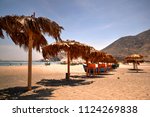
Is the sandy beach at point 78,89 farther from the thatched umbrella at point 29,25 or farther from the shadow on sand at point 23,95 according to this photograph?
the thatched umbrella at point 29,25

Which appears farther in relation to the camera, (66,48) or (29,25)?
(66,48)

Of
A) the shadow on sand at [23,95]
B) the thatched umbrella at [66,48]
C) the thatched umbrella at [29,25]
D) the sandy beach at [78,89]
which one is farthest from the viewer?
the thatched umbrella at [66,48]

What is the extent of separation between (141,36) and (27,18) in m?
168

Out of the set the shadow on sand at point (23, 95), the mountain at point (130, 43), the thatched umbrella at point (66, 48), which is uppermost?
the mountain at point (130, 43)

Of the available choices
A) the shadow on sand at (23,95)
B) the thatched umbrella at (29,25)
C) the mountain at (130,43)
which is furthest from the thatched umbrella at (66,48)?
the mountain at (130,43)

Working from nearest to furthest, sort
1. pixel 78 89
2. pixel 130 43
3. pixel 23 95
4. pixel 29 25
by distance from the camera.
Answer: pixel 23 95, pixel 29 25, pixel 78 89, pixel 130 43

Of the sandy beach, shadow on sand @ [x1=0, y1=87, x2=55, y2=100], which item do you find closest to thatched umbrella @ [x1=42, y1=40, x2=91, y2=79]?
the sandy beach

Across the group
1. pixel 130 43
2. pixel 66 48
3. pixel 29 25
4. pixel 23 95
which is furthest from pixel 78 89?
pixel 130 43

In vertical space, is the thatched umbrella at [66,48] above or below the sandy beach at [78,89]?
above

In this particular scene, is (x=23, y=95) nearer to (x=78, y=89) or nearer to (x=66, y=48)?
(x=78, y=89)

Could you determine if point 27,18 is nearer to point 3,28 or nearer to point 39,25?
point 39,25

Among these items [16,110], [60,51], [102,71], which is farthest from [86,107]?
[102,71]

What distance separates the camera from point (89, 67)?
1551 centimetres

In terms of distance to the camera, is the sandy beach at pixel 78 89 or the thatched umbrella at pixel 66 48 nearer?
the sandy beach at pixel 78 89
